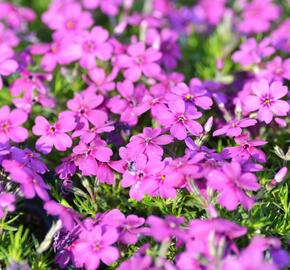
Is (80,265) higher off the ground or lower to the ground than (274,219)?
lower

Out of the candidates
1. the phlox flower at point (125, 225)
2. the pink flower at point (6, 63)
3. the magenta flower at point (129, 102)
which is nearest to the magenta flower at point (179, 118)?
the magenta flower at point (129, 102)

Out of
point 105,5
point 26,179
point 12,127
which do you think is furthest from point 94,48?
point 26,179

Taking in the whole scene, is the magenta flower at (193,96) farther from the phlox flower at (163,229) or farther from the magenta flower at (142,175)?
the phlox flower at (163,229)

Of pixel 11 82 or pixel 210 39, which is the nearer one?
pixel 11 82

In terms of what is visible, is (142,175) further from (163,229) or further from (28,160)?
(28,160)

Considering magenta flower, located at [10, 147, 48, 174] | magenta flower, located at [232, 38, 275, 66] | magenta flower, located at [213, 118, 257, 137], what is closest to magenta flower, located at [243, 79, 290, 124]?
magenta flower, located at [213, 118, 257, 137]

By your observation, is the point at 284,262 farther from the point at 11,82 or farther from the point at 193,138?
the point at 11,82

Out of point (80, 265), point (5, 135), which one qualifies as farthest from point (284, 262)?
point (5, 135)
